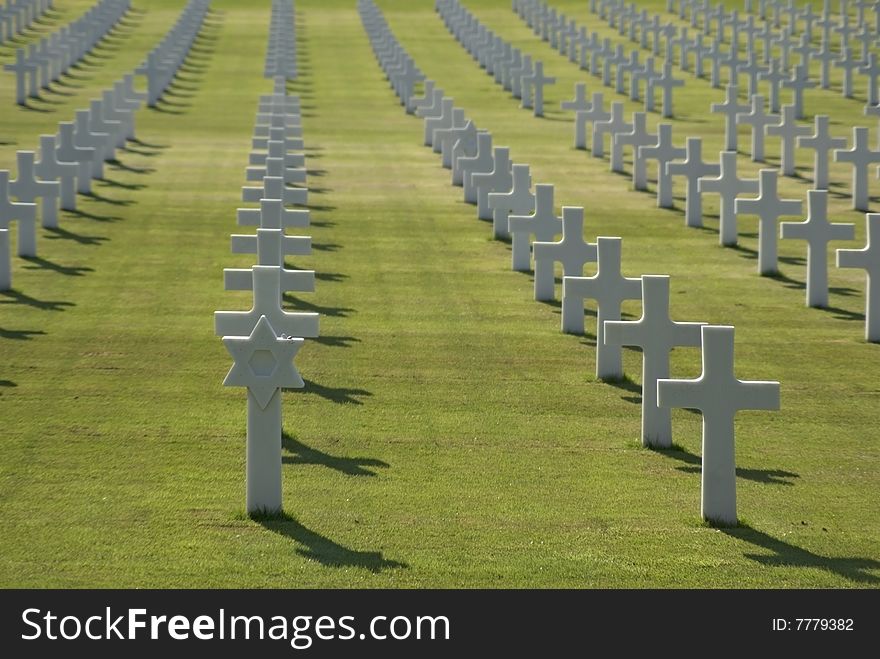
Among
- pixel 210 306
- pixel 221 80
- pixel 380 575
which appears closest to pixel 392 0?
pixel 221 80

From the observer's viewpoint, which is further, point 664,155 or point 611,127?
point 611,127

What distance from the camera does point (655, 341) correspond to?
10969 mm

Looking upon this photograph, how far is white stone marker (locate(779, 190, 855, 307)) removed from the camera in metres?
16.0

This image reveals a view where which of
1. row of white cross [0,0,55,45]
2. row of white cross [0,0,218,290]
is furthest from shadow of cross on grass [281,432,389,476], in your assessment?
row of white cross [0,0,55,45]

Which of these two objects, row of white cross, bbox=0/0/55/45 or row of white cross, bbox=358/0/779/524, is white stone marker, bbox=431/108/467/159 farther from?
row of white cross, bbox=0/0/55/45

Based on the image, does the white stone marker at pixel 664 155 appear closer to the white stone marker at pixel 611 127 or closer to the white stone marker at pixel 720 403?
the white stone marker at pixel 611 127

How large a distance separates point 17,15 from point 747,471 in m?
38.4

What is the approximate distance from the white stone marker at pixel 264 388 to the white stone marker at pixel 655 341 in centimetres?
249

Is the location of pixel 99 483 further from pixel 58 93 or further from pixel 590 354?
pixel 58 93

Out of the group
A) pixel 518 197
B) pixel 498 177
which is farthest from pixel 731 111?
pixel 518 197

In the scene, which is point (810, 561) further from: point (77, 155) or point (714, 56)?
point (714, 56)

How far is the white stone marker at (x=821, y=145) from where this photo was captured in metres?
23.0

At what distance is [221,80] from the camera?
124 ft

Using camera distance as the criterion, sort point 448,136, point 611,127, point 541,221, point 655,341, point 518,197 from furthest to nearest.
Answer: point 611,127 → point 448,136 → point 518,197 → point 541,221 → point 655,341
